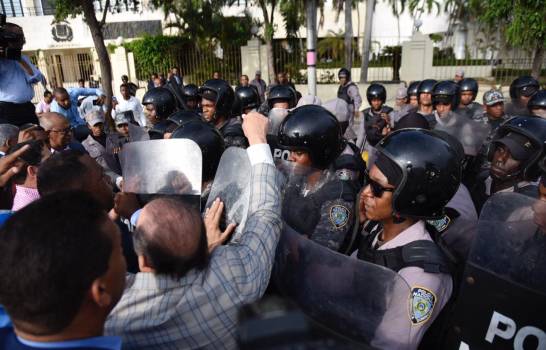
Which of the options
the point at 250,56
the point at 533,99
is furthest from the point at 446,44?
the point at 533,99

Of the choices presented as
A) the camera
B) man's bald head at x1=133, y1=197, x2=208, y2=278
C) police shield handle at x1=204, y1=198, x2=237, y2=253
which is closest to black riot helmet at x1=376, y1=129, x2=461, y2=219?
police shield handle at x1=204, y1=198, x2=237, y2=253

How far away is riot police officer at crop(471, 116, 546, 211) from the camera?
8.66 ft

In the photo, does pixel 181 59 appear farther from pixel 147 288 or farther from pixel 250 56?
pixel 147 288

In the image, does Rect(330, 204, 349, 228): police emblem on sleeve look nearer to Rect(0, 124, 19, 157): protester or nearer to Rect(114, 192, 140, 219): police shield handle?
Rect(114, 192, 140, 219): police shield handle

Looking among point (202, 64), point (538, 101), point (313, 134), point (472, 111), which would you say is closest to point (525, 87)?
point (472, 111)

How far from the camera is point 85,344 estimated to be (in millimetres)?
1054

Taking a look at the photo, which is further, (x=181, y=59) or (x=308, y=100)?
(x=181, y=59)

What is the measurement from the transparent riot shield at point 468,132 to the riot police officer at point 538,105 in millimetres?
951

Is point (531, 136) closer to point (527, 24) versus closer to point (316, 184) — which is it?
point (316, 184)

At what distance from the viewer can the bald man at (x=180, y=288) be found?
1.35 metres

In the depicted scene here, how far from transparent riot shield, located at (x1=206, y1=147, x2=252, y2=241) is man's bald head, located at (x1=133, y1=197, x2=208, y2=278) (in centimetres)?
40

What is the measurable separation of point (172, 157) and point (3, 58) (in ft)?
10.1

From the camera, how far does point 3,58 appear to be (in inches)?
160

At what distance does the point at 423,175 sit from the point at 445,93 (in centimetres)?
354
